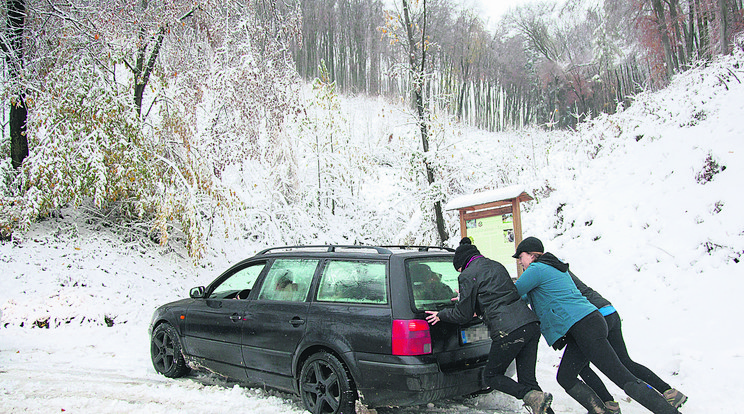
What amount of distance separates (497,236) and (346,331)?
176 inches

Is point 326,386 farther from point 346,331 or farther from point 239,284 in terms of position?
point 239,284

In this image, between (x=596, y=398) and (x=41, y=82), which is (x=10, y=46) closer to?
(x=41, y=82)

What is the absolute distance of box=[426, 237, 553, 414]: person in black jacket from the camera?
3.44 meters

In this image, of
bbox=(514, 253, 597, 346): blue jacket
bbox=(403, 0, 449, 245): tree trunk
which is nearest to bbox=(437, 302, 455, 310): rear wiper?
bbox=(514, 253, 597, 346): blue jacket

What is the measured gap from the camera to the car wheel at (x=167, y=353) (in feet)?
17.0

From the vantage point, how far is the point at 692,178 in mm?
7926

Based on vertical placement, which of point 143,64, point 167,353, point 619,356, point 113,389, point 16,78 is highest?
point 143,64

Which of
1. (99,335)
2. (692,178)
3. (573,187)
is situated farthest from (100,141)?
(692,178)

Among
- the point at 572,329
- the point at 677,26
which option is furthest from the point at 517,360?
the point at 677,26

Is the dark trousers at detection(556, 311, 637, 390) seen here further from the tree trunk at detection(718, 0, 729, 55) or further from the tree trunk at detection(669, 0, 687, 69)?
the tree trunk at detection(669, 0, 687, 69)

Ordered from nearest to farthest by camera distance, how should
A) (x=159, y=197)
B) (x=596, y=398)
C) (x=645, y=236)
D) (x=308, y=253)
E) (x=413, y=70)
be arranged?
(x=596, y=398), (x=308, y=253), (x=645, y=236), (x=159, y=197), (x=413, y=70)

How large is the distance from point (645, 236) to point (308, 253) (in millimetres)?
6291

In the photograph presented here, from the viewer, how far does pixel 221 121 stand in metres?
11.6

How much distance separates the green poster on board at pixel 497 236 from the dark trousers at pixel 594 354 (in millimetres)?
3609
